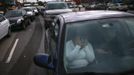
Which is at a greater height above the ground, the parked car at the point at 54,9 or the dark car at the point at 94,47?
the dark car at the point at 94,47

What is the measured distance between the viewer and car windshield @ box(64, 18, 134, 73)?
3652 millimetres

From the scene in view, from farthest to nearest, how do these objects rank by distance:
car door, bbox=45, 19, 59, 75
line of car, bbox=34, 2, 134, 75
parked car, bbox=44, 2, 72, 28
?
parked car, bbox=44, 2, 72, 28, car door, bbox=45, 19, 59, 75, line of car, bbox=34, 2, 134, 75

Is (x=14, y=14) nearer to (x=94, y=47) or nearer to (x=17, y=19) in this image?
(x=17, y=19)

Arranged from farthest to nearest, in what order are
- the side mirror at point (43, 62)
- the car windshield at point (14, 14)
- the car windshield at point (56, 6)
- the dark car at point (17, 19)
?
the car windshield at point (14, 14)
the car windshield at point (56, 6)
the dark car at point (17, 19)
the side mirror at point (43, 62)

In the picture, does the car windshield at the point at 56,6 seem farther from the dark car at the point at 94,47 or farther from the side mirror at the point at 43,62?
the side mirror at the point at 43,62

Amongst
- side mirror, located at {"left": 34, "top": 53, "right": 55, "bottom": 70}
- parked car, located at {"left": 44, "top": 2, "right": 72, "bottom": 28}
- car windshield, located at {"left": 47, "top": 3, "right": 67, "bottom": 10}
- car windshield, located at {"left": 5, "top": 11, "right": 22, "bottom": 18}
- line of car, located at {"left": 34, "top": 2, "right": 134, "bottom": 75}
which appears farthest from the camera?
car windshield, located at {"left": 5, "top": 11, "right": 22, "bottom": 18}

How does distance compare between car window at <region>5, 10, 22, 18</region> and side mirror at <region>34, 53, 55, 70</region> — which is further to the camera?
car window at <region>5, 10, 22, 18</region>

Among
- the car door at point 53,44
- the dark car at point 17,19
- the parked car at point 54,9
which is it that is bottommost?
the dark car at point 17,19

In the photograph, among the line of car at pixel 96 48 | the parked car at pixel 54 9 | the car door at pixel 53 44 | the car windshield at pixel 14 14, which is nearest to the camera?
the line of car at pixel 96 48

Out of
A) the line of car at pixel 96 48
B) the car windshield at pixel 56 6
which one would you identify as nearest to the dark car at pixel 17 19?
the car windshield at pixel 56 6

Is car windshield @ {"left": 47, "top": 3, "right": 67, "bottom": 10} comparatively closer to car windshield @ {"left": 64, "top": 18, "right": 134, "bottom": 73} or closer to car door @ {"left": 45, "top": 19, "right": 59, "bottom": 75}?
car door @ {"left": 45, "top": 19, "right": 59, "bottom": 75}

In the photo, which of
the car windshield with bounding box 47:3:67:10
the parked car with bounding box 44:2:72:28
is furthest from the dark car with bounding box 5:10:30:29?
the car windshield with bounding box 47:3:67:10

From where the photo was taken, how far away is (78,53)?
3.96 m

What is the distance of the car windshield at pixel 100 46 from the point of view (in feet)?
12.0
